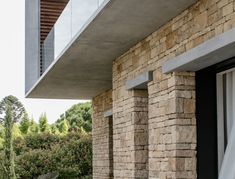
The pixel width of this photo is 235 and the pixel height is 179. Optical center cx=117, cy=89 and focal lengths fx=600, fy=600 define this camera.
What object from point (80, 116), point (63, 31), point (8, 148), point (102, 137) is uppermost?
point (63, 31)

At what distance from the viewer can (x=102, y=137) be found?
15672 mm

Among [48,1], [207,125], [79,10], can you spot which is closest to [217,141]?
[207,125]

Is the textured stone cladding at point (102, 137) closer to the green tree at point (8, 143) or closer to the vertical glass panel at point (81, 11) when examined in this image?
the vertical glass panel at point (81, 11)

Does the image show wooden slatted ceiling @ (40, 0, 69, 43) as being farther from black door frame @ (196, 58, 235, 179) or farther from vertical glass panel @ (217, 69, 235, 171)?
vertical glass panel @ (217, 69, 235, 171)

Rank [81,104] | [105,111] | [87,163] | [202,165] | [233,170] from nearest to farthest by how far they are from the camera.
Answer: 1. [233,170]
2. [202,165]
3. [105,111]
4. [87,163]
5. [81,104]

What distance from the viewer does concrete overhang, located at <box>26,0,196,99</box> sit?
25.3 ft

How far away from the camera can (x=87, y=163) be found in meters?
24.2

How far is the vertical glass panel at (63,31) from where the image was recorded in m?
10.5

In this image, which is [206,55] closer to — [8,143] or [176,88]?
[176,88]

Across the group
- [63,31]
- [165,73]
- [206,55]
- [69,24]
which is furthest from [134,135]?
[206,55]

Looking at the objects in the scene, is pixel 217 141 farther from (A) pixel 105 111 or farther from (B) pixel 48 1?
(B) pixel 48 1

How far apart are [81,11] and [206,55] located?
10.2 ft

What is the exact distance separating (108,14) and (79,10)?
190cm

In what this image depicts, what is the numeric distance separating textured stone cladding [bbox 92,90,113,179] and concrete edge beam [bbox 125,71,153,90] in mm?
4851
